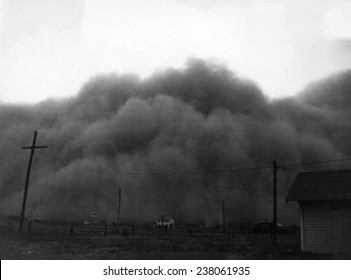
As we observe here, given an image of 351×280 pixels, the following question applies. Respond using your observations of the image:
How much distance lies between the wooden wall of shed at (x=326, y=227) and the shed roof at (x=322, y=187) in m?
0.32

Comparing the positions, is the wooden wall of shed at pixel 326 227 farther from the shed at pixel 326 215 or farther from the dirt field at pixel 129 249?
the dirt field at pixel 129 249

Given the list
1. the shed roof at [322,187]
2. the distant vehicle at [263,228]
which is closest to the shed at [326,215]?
the shed roof at [322,187]

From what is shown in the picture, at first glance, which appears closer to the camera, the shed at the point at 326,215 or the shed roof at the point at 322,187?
the shed at the point at 326,215

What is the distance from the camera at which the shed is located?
13359 mm

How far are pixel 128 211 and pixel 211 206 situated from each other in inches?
470

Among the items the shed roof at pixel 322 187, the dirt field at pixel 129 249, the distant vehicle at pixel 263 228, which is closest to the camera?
the dirt field at pixel 129 249

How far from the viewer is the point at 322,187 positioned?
47.5ft

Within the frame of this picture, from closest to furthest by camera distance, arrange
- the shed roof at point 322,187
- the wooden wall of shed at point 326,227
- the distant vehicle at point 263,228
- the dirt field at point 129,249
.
Answer: the dirt field at point 129,249
the wooden wall of shed at point 326,227
the shed roof at point 322,187
the distant vehicle at point 263,228

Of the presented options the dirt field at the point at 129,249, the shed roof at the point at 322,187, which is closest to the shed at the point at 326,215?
the shed roof at the point at 322,187

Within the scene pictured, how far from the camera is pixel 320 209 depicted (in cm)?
1388

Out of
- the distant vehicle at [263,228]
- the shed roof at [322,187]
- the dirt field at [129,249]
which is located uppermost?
the shed roof at [322,187]

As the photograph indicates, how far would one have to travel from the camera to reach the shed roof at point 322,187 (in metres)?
13.7

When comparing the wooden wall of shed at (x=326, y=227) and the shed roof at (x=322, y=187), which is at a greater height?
the shed roof at (x=322, y=187)

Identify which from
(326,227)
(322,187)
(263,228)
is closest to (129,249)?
(326,227)
